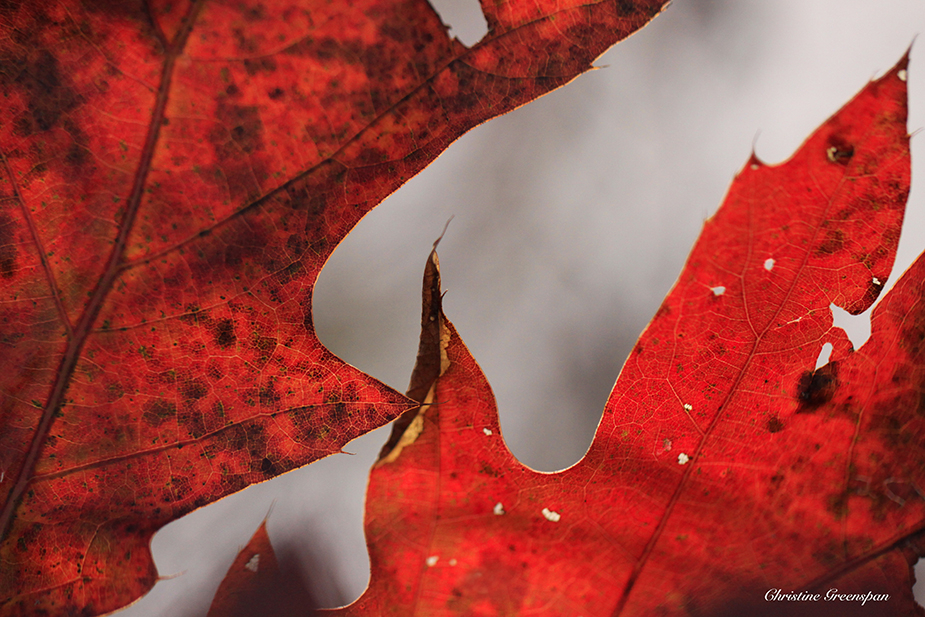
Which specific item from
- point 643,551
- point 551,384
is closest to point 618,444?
point 643,551

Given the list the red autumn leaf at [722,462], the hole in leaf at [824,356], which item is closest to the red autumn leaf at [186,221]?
the red autumn leaf at [722,462]

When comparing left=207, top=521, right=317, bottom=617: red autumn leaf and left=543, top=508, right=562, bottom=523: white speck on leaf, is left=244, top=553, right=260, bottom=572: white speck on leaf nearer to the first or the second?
left=207, top=521, right=317, bottom=617: red autumn leaf

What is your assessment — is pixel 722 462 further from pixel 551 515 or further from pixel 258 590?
pixel 258 590

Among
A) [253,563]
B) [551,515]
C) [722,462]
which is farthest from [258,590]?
[722,462]

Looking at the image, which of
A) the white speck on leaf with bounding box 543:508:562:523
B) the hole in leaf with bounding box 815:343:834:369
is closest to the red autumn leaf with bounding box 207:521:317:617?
the white speck on leaf with bounding box 543:508:562:523

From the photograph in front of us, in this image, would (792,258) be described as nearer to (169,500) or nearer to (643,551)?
(643,551)

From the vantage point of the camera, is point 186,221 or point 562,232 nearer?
point 186,221
